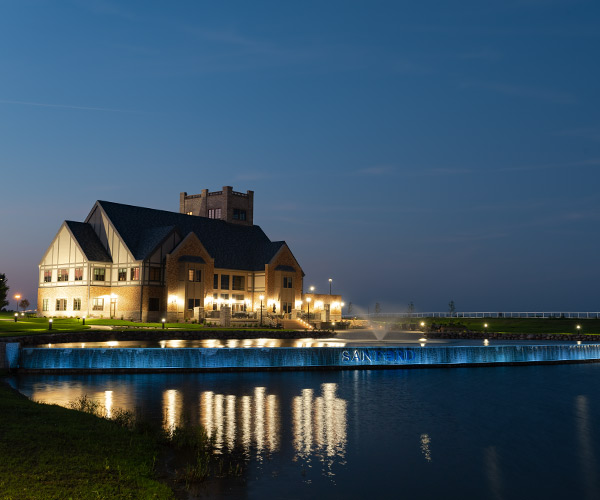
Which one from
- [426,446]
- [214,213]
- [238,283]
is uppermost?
[214,213]

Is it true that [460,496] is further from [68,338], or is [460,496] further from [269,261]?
[269,261]

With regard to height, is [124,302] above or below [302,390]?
above

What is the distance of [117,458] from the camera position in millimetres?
14570

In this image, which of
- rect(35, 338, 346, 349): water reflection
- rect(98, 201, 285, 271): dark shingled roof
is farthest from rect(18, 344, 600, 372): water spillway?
rect(98, 201, 285, 271): dark shingled roof

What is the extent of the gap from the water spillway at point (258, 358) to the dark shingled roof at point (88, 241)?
4197cm

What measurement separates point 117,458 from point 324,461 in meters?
5.94

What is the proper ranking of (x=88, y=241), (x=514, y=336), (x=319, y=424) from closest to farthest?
(x=319, y=424)
(x=514, y=336)
(x=88, y=241)

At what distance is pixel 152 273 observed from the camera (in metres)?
76.2

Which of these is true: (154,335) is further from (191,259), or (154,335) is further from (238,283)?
(238,283)

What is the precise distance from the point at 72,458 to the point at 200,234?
253 ft

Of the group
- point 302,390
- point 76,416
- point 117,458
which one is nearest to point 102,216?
point 302,390

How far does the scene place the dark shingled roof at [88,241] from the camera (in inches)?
3034

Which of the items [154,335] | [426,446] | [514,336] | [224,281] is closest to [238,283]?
[224,281]

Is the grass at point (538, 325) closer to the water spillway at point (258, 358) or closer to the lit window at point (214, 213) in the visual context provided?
the lit window at point (214, 213)
